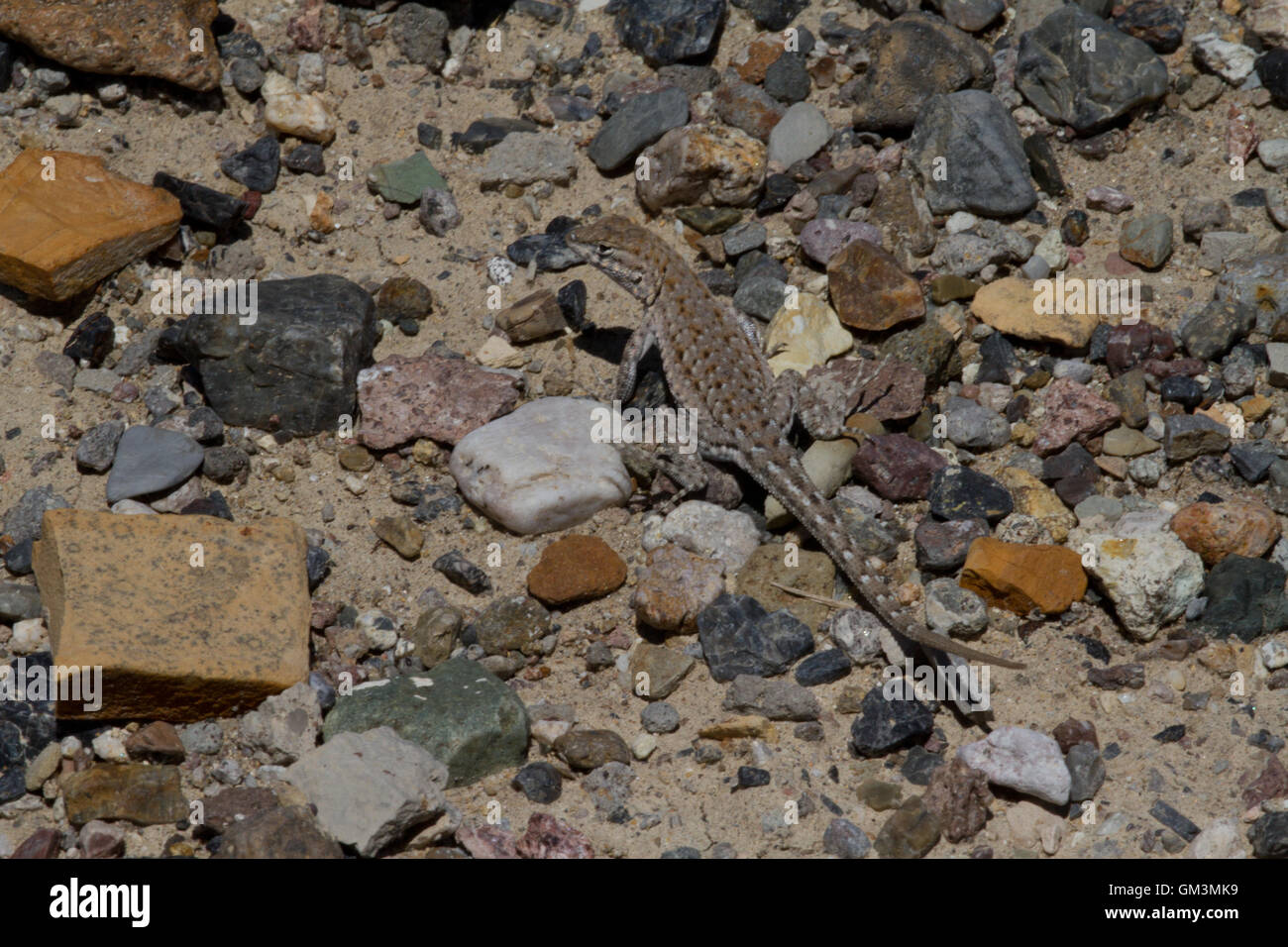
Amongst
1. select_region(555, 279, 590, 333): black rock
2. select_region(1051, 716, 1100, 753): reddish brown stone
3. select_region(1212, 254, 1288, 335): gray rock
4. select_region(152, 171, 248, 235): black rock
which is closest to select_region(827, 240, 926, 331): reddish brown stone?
select_region(555, 279, 590, 333): black rock

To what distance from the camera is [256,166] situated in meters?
7.59

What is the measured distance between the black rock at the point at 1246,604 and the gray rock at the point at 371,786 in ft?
A: 12.6

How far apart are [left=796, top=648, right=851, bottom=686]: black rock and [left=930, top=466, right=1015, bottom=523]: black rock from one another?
108 centimetres

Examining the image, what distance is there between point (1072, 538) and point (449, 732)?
133 inches

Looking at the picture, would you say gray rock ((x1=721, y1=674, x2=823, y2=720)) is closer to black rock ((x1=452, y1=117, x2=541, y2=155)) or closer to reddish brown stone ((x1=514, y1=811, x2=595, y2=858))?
reddish brown stone ((x1=514, y1=811, x2=595, y2=858))

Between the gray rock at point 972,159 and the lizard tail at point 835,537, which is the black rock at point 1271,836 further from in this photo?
the gray rock at point 972,159

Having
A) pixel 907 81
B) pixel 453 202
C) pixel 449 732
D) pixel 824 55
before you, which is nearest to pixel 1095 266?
pixel 907 81

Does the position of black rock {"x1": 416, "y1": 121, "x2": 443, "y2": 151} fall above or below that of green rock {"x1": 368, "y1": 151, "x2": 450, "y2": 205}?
above

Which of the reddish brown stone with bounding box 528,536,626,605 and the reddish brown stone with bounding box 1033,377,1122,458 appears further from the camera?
the reddish brown stone with bounding box 1033,377,1122,458

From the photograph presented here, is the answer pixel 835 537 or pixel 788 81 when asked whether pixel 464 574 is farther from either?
pixel 788 81

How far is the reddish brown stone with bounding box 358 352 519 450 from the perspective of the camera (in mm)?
6547

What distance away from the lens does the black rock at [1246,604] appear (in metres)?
5.60

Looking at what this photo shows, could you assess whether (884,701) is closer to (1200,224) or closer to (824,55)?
(1200,224)

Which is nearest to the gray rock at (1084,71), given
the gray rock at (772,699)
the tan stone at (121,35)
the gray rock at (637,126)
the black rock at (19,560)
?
the gray rock at (637,126)
